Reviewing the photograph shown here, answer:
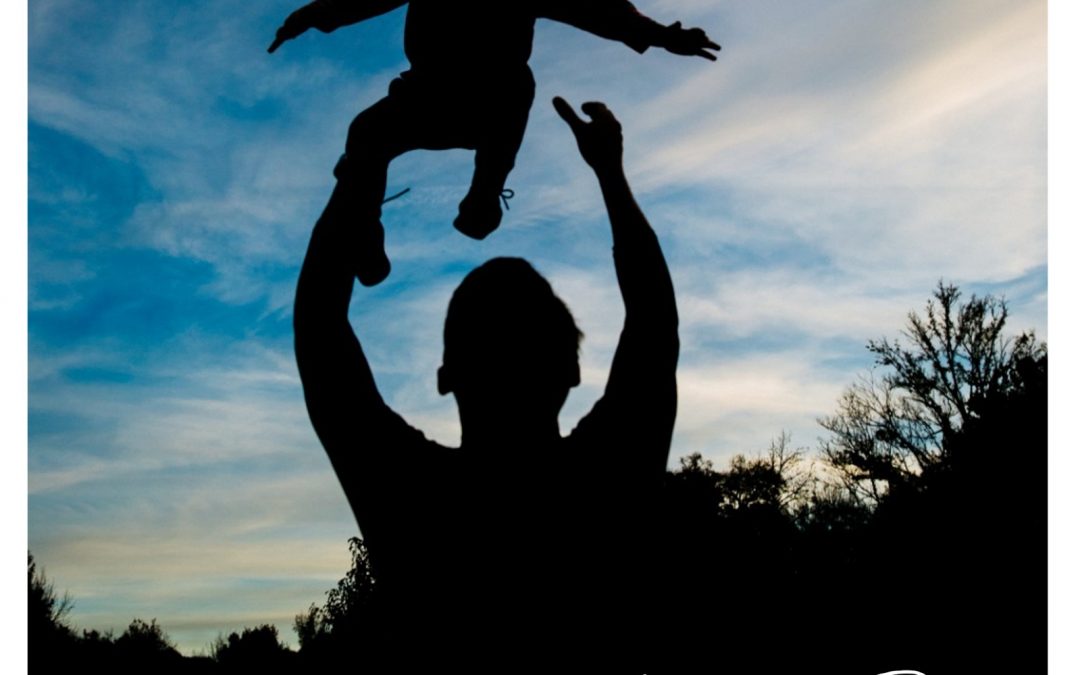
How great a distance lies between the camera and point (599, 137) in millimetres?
1884

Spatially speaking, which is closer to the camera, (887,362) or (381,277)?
(381,277)

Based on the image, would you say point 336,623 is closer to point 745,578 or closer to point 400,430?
point 745,578

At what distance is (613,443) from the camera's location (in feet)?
5.01

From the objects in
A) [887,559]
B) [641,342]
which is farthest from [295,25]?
[887,559]

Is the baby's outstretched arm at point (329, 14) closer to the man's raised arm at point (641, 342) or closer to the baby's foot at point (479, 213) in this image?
the baby's foot at point (479, 213)

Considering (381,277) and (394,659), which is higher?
(381,277)

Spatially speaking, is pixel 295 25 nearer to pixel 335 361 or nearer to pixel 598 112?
pixel 598 112

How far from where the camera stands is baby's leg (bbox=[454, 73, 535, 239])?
Result: 8.83 ft

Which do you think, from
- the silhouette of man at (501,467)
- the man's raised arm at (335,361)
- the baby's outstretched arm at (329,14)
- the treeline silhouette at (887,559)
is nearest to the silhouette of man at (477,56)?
the baby's outstretched arm at (329,14)

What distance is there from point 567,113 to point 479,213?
1.03 metres

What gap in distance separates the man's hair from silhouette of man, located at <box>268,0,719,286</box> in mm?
689

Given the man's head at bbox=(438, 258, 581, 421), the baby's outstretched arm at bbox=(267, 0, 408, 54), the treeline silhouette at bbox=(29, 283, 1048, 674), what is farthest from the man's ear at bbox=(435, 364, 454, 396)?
the treeline silhouette at bbox=(29, 283, 1048, 674)

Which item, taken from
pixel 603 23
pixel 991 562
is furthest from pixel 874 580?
pixel 603 23
